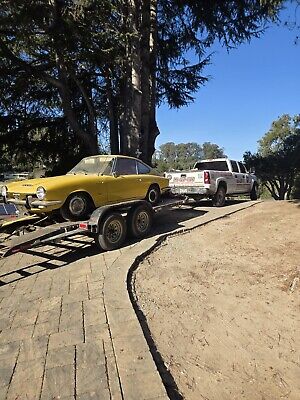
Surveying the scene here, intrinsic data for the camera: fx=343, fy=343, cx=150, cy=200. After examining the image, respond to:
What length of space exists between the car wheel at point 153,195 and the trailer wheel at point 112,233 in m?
1.82

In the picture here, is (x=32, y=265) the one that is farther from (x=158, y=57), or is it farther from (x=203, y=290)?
(x=158, y=57)

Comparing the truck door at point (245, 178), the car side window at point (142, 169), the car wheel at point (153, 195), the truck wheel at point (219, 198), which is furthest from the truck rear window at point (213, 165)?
the car side window at point (142, 169)

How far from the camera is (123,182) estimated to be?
7.99 m

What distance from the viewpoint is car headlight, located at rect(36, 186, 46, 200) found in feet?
20.9

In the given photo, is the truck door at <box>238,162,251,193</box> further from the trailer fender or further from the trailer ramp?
A: the trailer ramp

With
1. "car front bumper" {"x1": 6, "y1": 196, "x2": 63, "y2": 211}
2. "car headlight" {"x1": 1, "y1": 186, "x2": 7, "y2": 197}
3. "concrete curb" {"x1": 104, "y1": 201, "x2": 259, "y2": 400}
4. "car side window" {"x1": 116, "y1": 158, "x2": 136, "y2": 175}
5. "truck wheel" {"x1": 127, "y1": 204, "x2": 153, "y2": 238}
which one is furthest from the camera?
"car side window" {"x1": 116, "y1": 158, "x2": 136, "y2": 175}

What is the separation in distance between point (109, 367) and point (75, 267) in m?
3.16

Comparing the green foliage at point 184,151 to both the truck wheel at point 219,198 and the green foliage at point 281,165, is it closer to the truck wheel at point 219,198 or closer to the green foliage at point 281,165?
the green foliage at point 281,165

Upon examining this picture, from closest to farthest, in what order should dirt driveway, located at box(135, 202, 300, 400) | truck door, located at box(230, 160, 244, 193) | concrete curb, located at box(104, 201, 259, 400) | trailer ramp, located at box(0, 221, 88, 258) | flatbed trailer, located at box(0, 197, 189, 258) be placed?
concrete curb, located at box(104, 201, 259, 400)
dirt driveway, located at box(135, 202, 300, 400)
trailer ramp, located at box(0, 221, 88, 258)
flatbed trailer, located at box(0, 197, 189, 258)
truck door, located at box(230, 160, 244, 193)

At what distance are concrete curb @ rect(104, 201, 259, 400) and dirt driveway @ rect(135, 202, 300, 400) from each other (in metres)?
0.13

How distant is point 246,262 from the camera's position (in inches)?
249

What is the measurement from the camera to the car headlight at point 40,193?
6.36 m

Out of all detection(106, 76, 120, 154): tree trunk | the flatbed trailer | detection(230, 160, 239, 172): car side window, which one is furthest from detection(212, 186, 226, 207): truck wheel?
detection(106, 76, 120, 154): tree trunk

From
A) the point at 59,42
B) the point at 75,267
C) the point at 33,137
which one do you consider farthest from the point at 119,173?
the point at 33,137
